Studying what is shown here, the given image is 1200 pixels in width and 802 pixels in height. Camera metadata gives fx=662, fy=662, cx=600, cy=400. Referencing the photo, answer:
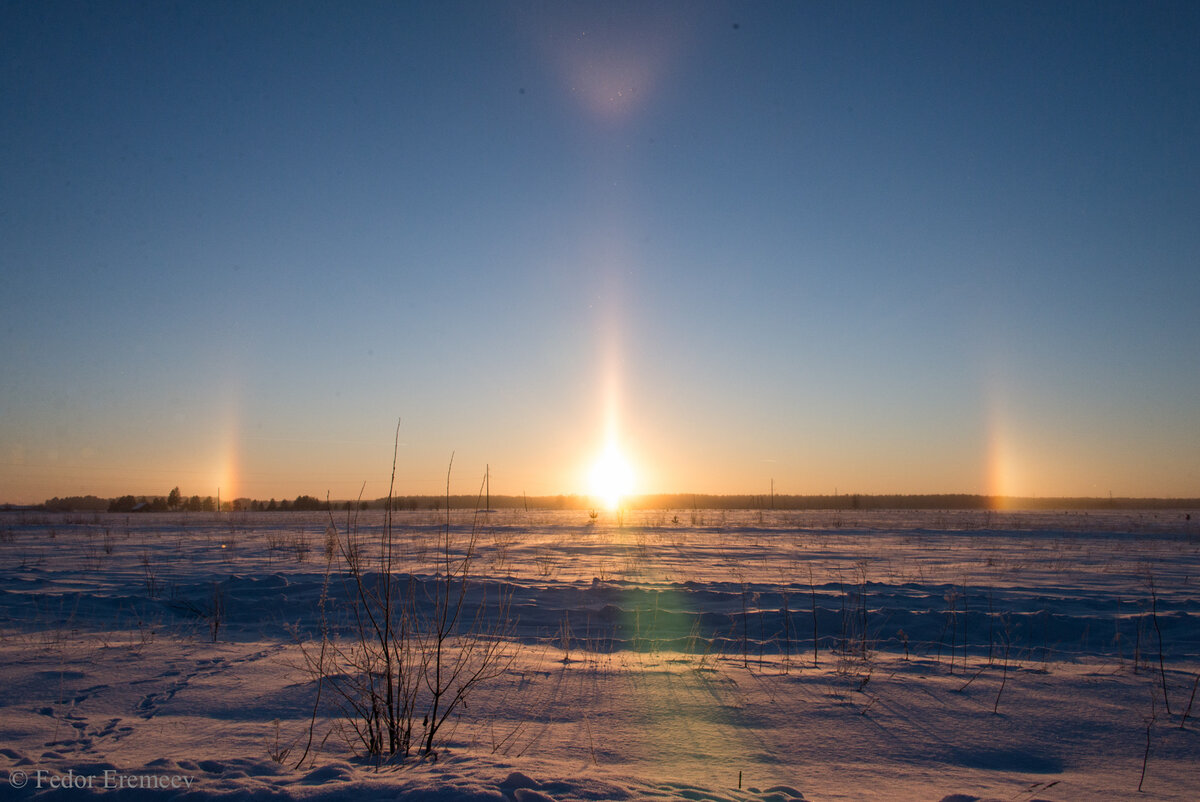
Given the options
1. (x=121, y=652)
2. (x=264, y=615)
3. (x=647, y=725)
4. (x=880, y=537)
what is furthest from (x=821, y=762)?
(x=880, y=537)

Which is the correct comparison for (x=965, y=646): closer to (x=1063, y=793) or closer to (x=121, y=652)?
(x=1063, y=793)

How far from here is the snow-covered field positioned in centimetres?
297

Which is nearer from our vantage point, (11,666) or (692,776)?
(692,776)

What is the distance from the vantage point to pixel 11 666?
494cm

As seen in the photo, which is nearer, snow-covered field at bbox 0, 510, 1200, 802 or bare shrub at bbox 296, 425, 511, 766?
snow-covered field at bbox 0, 510, 1200, 802

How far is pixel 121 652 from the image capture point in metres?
5.54

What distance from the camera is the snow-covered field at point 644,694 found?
297cm

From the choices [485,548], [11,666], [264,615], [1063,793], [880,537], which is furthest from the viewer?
[880,537]

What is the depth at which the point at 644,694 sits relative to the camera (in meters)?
4.51

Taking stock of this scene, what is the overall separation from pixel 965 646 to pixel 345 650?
18.7ft

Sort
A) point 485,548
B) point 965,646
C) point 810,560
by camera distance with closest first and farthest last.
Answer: point 965,646, point 810,560, point 485,548

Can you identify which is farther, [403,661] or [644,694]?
[403,661]

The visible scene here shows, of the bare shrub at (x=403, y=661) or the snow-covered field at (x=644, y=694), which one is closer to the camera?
→ the snow-covered field at (x=644, y=694)

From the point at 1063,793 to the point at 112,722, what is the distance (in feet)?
15.9
